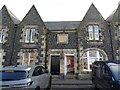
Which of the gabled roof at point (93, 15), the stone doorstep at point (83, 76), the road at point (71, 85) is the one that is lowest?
the road at point (71, 85)

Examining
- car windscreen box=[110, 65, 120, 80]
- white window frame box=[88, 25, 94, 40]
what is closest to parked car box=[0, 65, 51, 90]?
car windscreen box=[110, 65, 120, 80]

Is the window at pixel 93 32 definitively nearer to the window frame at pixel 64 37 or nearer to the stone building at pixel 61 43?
the stone building at pixel 61 43

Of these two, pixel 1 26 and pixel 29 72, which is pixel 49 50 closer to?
pixel 1 26

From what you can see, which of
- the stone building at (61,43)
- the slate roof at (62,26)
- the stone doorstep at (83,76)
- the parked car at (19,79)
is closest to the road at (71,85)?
the stone doorstep at (83,76)

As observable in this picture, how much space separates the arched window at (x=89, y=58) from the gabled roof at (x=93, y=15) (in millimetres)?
4232

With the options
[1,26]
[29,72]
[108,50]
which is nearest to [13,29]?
[1,26]

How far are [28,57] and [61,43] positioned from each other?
439cm


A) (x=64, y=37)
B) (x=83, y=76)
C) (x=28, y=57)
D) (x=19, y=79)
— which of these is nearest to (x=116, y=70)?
(x=19, y=79)

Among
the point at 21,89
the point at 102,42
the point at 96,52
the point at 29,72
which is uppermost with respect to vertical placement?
the point at 102,42

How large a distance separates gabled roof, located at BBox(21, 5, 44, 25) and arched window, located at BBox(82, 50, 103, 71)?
6868 millimetres

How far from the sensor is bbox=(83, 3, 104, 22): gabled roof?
19.5 metres

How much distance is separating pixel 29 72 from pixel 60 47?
12.3m

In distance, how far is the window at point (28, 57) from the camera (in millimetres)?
18531

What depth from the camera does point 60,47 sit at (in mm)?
19234
